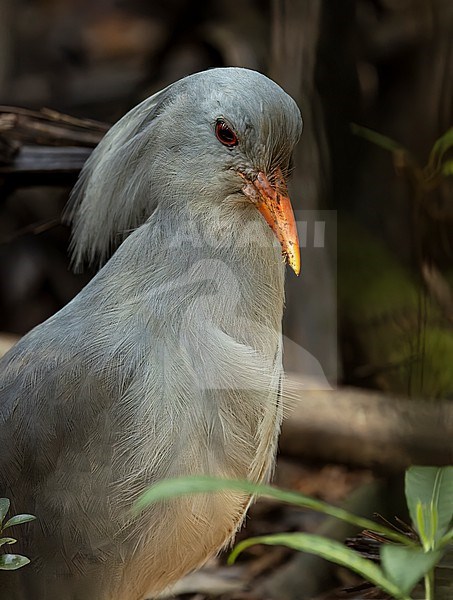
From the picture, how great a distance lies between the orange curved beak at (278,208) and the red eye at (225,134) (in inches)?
2.0

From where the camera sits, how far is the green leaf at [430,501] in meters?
0.94

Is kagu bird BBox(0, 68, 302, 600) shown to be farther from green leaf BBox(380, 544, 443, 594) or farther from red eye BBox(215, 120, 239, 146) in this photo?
green leaf BBox(380, 544, 443, 594)

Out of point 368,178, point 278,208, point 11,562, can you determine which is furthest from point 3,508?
point 368,178

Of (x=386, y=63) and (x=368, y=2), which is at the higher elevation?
(x=368, y=2)

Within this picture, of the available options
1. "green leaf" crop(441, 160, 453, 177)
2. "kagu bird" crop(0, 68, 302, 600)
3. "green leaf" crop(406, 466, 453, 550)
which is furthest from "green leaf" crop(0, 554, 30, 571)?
"green leaf" crop(441, 160, 453, 177)

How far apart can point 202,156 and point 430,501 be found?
2.13 ft

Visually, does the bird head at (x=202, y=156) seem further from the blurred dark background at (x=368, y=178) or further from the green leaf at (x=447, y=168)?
the green leaf at (x=447, y=168)

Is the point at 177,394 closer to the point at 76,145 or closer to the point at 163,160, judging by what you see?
the point at 163,160

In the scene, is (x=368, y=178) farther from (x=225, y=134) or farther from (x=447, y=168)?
(x=225, y=134)

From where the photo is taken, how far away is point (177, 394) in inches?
55.1

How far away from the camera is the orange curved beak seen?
4.39 feet

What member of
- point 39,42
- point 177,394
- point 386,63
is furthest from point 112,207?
point 39,42

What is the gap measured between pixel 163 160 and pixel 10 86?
85cm

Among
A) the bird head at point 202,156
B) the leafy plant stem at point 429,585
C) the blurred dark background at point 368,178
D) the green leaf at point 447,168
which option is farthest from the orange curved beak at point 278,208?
the leafy plant stem at point 429,585
